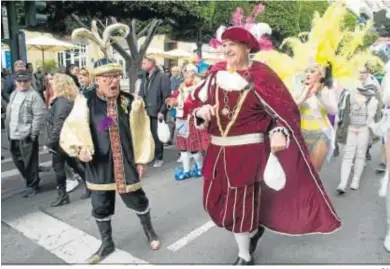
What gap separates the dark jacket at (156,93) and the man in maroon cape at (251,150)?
3.40 m

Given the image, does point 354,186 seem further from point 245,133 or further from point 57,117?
point 57,117

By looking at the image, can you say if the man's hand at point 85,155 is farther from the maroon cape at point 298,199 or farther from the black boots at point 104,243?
the maroon cape at point 298,199

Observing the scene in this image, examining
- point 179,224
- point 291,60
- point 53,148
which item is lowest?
point 179,224

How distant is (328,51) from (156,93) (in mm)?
3496

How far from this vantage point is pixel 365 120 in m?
5.11

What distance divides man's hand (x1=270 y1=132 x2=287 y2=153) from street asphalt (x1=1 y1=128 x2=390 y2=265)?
43.2 inches

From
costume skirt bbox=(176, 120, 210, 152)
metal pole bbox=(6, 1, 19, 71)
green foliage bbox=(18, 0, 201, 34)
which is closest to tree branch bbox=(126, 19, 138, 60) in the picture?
green foliage bbox=(18, 0, 201, 34)

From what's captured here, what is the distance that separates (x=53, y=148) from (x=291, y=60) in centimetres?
279

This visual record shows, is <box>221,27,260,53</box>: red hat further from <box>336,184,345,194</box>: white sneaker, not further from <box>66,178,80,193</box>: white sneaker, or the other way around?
<box>66,178,80,193</box>: white sneaker

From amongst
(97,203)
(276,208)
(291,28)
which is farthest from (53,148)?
(291,28)

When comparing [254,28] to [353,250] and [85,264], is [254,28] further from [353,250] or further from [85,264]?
[85,264]

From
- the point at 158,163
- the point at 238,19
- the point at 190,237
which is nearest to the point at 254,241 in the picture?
the point at 190,237

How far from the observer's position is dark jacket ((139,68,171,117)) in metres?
6.51

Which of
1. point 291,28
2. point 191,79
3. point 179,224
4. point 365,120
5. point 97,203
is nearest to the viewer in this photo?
point 97,203
